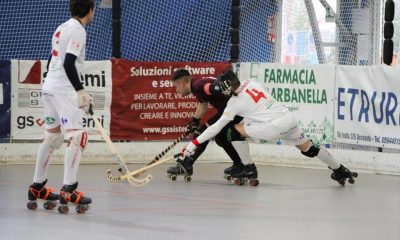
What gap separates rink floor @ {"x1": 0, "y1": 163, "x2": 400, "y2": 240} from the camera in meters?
7.09

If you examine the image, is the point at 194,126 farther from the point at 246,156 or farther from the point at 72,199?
the point at 72,199

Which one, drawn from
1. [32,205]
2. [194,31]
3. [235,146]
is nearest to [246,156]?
[235,146]

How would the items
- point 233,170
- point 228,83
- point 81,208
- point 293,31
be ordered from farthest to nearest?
point 293,31 < point 233,170 < point 228,83 < point 81,208

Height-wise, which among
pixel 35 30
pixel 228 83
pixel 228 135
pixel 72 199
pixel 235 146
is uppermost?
pixel 35 30

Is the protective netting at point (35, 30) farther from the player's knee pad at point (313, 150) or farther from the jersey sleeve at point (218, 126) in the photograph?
the player's knee pad at point (313, 150)

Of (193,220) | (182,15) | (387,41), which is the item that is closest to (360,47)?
(387,41)

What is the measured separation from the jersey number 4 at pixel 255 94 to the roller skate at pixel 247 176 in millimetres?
843

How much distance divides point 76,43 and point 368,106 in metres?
5.26

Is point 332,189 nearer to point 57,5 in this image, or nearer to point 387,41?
point 387,41

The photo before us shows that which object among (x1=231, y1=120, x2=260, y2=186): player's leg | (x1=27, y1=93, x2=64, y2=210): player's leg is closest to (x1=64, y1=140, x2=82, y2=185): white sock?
(x1=27, y1=93, x2=64, y2=210): player's leg

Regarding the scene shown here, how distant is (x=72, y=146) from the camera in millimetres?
7805

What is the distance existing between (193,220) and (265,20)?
22.3 ft

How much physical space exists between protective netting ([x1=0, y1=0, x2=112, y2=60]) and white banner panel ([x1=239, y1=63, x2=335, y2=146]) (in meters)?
2.90

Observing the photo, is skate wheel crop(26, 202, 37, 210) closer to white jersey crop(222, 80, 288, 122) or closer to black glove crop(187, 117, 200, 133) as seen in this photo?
white jersey crop(222, 80, 288, 122)
